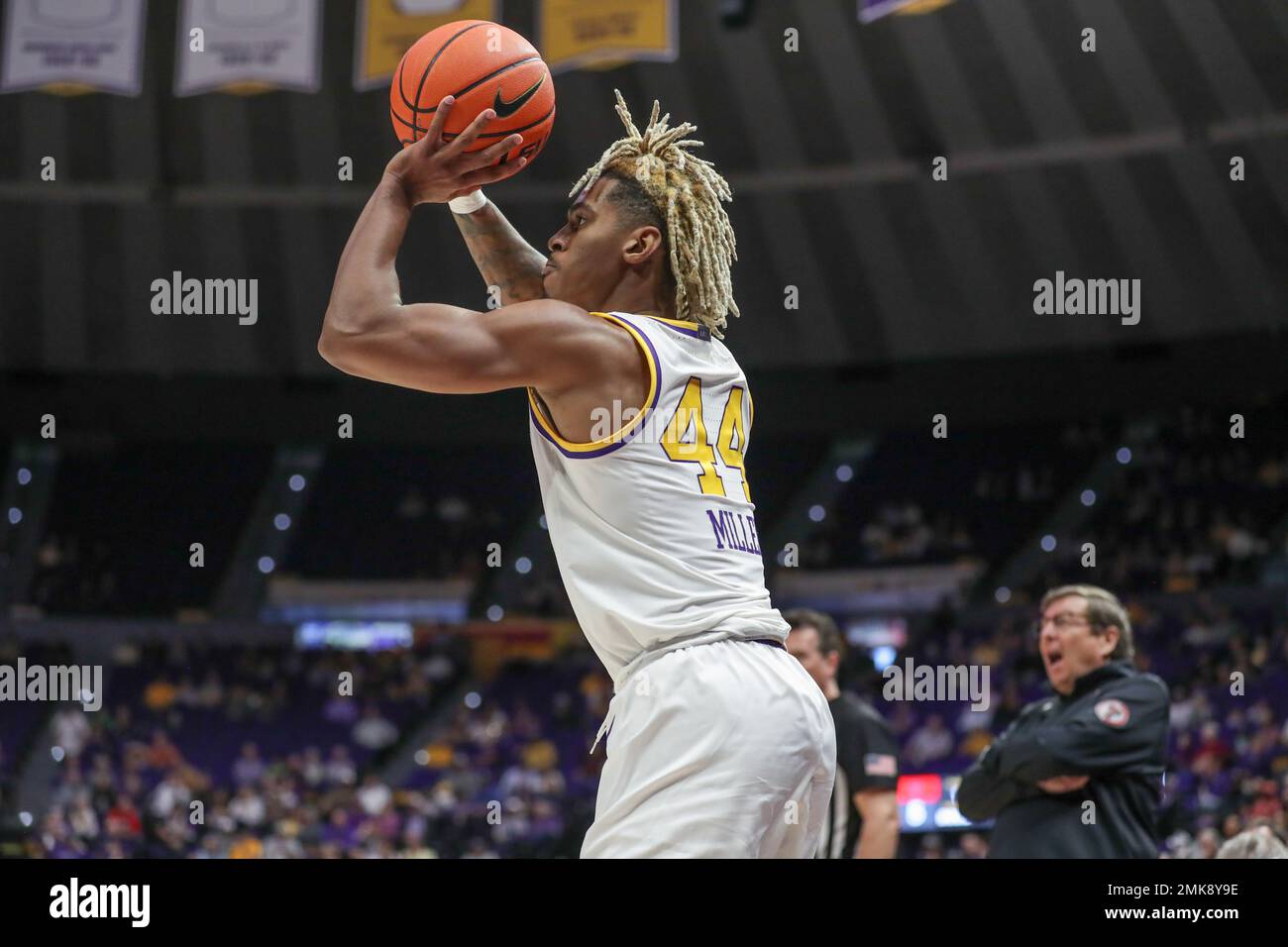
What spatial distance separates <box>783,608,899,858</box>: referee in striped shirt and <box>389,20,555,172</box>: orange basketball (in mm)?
2326

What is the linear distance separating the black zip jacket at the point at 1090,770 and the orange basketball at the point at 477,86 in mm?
2402

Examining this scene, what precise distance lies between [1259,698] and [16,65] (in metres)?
13.0

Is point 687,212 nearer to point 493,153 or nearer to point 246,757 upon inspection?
point 493,153

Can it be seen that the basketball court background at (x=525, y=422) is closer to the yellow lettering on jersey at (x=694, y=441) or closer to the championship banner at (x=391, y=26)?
the championship banner at (x=391, y=26)

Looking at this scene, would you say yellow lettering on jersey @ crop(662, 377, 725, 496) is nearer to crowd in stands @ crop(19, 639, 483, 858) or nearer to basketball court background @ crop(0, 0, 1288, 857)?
crowd in stands @ crop(19, 639, 483, 858)

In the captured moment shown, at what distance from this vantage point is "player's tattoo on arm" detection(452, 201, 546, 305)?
3627mm

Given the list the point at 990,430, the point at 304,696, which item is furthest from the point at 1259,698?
the point at 304,696

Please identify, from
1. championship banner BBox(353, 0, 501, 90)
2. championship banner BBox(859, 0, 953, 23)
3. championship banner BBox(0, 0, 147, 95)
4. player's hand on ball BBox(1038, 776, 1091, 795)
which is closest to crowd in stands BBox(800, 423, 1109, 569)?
championship banner BBox(859, 0, 953, 23)

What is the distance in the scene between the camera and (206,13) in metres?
10.8

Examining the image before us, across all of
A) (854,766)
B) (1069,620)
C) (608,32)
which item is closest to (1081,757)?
(1069,620)

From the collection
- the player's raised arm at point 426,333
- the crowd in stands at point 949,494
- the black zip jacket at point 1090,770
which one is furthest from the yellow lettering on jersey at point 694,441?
the crowd in stands at point 949,494

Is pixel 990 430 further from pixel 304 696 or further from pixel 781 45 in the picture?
pixel 304 696

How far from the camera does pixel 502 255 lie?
3658 millimetres
